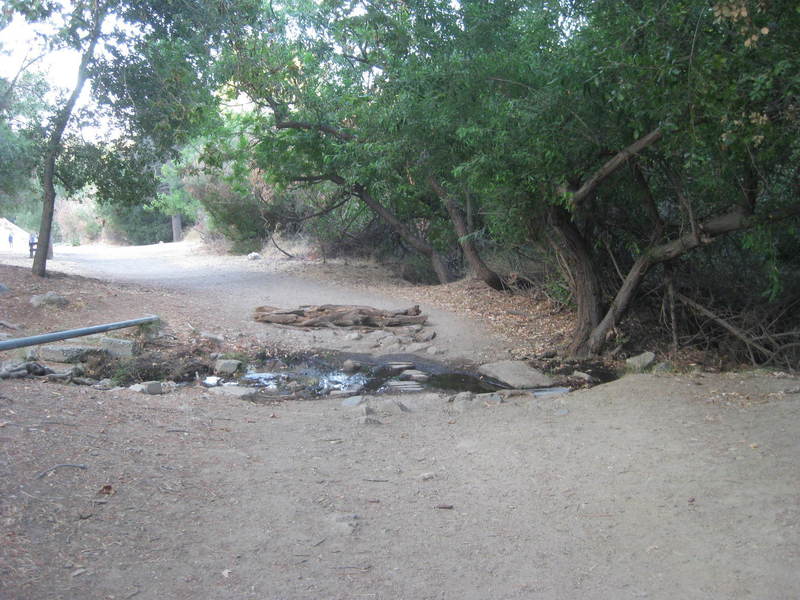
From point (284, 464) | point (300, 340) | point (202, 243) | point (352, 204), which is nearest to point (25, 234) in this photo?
point (202, 243)

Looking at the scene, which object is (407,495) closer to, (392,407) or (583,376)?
(392,407)

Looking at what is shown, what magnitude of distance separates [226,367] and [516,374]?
4.19m

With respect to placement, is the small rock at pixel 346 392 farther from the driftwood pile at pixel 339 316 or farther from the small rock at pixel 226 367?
the driftwood pile at pixel 339 316

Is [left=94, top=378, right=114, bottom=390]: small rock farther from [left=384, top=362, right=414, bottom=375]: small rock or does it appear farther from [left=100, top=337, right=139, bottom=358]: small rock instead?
[left=384, top=362, right=414, bottom=375]: small rock

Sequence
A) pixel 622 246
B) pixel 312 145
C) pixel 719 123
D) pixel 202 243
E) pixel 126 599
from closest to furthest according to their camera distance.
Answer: pixel 126 599 → pixel 719 123 → pixel 622 246 → pixel 312 145 → pixel 202 243

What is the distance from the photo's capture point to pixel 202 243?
93.0ft

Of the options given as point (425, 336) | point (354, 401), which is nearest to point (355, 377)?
point (354, 401)

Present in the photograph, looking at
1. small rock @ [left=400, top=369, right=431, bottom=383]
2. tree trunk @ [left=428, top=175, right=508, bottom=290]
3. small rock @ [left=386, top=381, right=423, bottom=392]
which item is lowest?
small rock @ [left=386, top=381, right=423, bottom=392]

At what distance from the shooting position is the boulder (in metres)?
9.69

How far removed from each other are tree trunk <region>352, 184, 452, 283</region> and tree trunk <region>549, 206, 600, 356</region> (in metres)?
7.95

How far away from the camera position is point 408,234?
19234 mm

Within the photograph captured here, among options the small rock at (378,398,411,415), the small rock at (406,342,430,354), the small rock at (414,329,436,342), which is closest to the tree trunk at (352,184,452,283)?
the small rock at (414,329,436,342)

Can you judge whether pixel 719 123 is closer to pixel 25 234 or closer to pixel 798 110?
pixel 798 110

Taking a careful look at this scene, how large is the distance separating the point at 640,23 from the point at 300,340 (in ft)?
25.6
